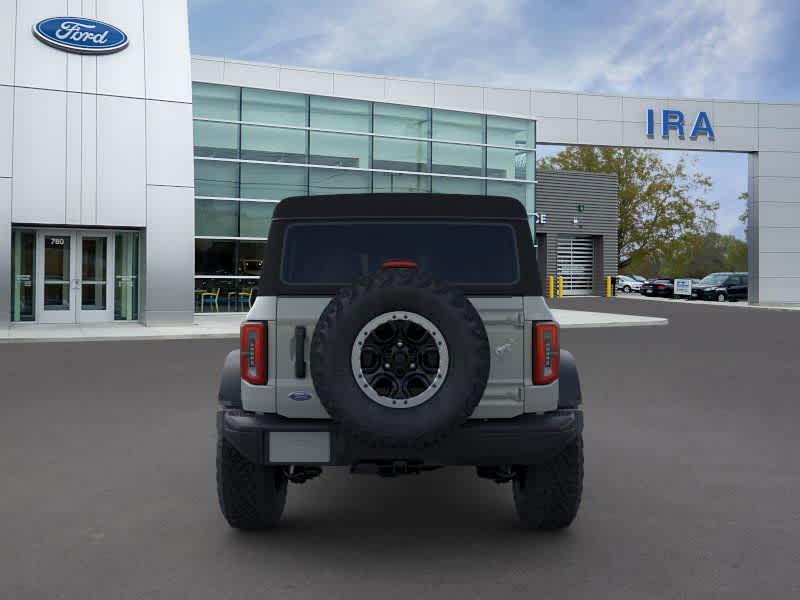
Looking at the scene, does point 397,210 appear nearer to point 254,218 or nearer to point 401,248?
point 401,248

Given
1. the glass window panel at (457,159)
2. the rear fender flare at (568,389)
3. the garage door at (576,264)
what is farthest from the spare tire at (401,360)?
the garage door at (576,264)

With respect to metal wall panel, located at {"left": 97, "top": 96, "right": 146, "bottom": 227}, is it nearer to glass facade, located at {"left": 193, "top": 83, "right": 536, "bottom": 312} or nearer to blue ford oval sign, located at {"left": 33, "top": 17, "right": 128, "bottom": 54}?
blue ford oval sign, located at {"left": 33, "top": 17, "right": 128, "bottom": 54}

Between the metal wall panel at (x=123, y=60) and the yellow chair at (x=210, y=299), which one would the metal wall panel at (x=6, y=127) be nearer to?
the metal wall panel at (x=123, y=60)

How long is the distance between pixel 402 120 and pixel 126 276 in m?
11.4


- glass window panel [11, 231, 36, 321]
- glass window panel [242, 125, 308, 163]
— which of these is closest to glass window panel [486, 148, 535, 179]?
glass window panel [242, 125, 308, 163]

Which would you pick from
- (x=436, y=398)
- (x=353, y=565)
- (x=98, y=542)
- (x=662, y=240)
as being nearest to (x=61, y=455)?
(x=98, y=542)

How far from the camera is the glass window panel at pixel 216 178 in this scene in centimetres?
2620

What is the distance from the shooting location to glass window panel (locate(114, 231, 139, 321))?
934 inches

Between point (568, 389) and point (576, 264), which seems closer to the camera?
point (568, 389)

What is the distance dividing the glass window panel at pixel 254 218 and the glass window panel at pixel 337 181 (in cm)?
181

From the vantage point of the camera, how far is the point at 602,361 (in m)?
14.2

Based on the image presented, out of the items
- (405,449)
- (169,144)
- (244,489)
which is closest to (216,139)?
(169,144)

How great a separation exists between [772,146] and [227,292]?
1131 inches

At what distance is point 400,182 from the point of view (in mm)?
29281
